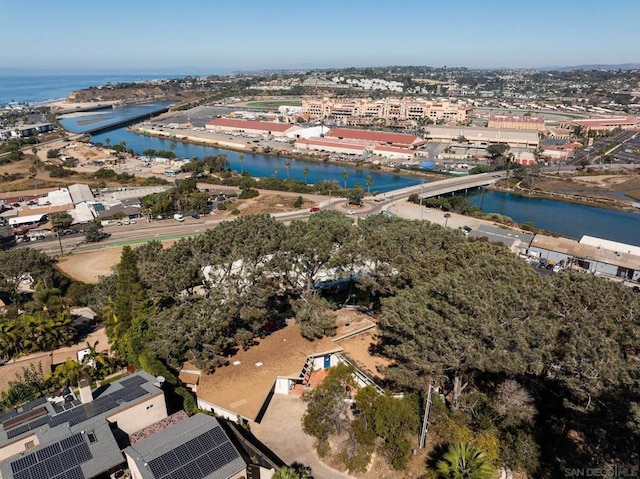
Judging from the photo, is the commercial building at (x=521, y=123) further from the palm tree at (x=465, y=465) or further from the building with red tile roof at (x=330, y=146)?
the palm tree at (x=465, y=465)

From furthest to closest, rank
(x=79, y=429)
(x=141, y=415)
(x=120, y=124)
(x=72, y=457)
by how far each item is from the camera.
A: (x=120, y=124) < (x=141, y=415) < (x=79, y=429) < (x=72, y=457)

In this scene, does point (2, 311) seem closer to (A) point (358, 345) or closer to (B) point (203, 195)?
(A) point (358, 345)

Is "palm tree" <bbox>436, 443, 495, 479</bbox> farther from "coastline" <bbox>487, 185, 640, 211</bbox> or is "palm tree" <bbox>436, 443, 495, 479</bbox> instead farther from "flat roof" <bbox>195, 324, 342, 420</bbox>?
"coastline" <bbox>487, 185, 640, 211</bbox>

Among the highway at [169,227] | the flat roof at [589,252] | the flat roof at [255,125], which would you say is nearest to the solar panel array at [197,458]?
the highway at [169,227]

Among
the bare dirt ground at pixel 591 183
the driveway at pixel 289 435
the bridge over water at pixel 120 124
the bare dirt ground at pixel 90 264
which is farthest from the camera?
the bridge over water at pixel 120 124

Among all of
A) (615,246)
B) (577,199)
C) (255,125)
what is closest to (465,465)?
(615,246)

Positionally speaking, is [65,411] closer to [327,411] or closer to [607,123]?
[327,411]

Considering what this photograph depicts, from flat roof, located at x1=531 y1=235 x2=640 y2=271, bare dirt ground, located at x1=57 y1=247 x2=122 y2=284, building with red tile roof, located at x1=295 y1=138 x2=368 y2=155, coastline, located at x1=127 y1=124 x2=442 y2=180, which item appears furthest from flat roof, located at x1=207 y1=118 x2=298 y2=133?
flat roof, located at x1=531 y1=235 x2=640 y2=271
